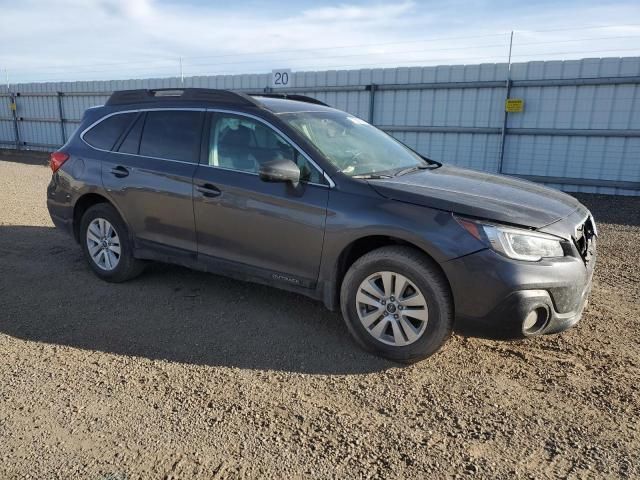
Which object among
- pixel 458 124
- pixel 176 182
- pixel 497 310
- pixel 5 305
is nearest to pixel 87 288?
pixel 5 305

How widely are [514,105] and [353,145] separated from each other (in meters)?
8.25

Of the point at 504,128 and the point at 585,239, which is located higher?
the point at 504,128

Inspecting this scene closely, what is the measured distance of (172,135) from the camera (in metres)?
4.59

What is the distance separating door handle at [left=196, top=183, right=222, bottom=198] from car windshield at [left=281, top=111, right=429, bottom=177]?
792mm

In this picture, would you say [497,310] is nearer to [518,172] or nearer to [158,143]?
[158,143]

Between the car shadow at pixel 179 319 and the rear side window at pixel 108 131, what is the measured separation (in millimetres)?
1347

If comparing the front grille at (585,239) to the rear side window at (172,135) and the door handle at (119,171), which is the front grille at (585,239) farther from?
the door handle at (119,171)

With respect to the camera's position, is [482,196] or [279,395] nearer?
[279,395]

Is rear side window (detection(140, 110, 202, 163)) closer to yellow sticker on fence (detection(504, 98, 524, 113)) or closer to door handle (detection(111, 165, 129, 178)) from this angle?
door handle (detection(111, 165, 129, 178))

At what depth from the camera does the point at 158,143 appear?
4.68 metres

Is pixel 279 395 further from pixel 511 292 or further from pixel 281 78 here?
pixel 281 78

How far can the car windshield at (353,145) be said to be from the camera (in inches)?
156

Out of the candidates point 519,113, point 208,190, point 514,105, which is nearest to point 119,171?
point 208,190

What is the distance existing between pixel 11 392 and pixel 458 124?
36.1 feet
